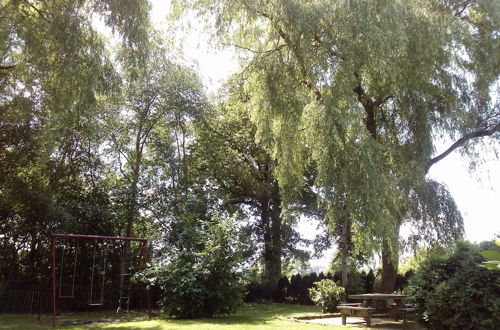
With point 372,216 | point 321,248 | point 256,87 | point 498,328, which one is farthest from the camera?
point 321,248

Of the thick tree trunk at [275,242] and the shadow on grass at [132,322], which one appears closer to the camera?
the shadow on grass at [132,322]

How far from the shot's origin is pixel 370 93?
10.1 metres

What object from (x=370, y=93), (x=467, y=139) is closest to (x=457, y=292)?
(x=370, y=93)

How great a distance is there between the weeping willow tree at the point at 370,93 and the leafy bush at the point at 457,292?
1089 mm

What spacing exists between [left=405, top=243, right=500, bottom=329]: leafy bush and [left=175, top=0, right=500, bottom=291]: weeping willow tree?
42.9 inches

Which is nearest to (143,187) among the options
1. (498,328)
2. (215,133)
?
(215,133)

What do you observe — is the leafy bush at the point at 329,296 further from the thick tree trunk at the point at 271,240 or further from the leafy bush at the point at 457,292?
the thick tree trunk at the point at 271,240

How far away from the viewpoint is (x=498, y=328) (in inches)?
228

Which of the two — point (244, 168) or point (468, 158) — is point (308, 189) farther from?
point (468, 158)

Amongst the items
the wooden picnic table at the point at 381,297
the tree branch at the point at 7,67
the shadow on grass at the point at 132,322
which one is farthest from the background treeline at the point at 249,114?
the wooden picnic table at the point at 381,297

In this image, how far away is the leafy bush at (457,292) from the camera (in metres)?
6.01

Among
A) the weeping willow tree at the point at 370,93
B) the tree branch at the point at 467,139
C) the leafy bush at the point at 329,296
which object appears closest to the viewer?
the weeping willow tree at the point at 370,93

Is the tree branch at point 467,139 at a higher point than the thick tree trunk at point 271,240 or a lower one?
higher

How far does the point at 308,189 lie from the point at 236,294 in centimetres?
910
